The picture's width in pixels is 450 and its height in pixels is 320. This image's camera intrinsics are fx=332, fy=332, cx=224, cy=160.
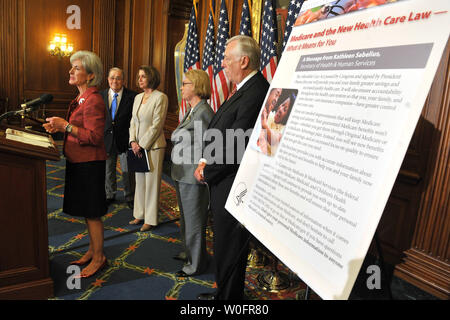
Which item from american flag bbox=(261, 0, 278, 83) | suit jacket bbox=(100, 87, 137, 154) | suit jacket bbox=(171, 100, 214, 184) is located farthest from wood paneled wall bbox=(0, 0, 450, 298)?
suit jacket bbox=(100, 87, 137, 154)

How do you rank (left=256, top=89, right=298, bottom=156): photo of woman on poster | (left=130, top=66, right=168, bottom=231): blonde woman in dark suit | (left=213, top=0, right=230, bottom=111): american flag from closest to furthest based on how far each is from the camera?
(left=256, top=89, right=298, bottom=156): photo of woman on poster, (left=130, top=66, right=168, bottom=231): blonde woman in dark suit, (left=213, top=0, right=230, bottom=111): american flag

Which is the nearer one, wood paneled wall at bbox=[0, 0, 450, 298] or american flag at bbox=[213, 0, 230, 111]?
wood paneled wall at bbox=[0, 0, 450, 298]

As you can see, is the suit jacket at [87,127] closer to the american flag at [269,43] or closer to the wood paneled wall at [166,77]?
the american flag at [269,43]

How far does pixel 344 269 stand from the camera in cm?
92

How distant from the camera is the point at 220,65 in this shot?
393 centimetres

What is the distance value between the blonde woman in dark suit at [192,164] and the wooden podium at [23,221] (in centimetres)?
88

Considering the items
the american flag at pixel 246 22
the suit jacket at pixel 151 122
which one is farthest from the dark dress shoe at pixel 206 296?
the american flag at pixel 246 22

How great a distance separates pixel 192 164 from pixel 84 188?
79cm

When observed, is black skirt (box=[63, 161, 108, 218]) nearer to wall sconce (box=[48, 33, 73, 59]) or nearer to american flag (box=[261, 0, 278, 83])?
american flag (box=[261, 0, 278, 83])

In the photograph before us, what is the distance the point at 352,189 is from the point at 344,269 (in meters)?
0.22

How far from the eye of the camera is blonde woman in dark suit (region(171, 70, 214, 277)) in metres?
2.49

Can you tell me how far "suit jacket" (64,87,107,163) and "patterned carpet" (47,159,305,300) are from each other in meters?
0.93
